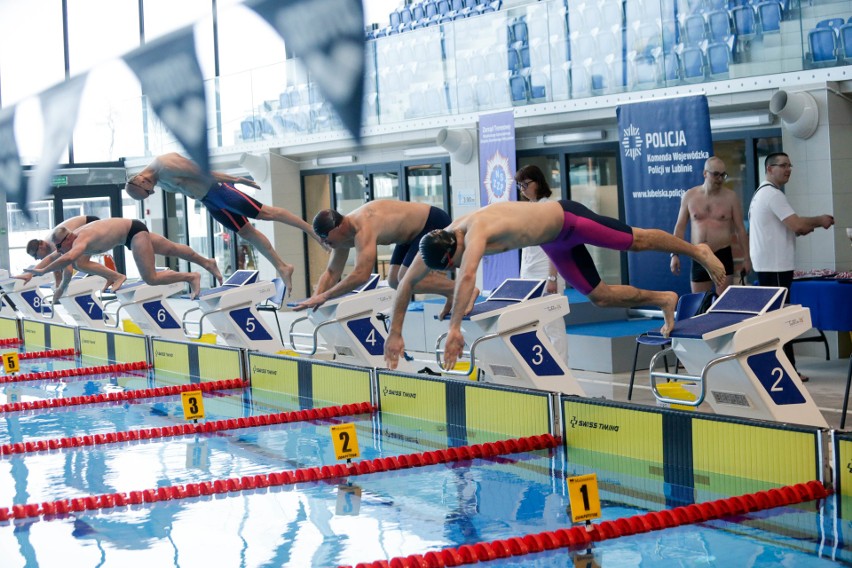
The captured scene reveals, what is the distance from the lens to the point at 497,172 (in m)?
12.0

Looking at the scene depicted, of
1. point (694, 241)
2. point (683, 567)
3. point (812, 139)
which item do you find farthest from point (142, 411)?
point (812, 139)

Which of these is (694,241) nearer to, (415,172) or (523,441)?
(523,441)

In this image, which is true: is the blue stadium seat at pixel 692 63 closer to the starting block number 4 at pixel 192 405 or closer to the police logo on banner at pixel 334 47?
the starting block number 4 at pixel 192 405

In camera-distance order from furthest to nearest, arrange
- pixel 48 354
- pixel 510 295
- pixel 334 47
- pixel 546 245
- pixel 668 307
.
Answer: pixel 48 354, pixel 510 295, pixel 546 245, pixel 668 307, pixel 334 47

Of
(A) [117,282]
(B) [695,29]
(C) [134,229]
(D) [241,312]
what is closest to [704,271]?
(B) [695,29]

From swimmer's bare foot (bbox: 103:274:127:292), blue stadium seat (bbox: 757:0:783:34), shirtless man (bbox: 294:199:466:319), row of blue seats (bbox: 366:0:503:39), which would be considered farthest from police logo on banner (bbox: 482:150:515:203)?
shirtless man (bbox: 294:199:466:319)

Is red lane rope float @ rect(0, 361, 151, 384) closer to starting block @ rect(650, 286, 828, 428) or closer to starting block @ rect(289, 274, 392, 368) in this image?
starting block @ rect(289, 274, 392, 368)

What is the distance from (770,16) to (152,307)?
6.25 metres

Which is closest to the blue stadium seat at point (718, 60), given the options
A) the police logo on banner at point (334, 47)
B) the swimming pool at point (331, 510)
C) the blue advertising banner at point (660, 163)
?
the blue advertising banner at point (660, 163)

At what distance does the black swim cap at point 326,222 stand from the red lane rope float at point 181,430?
1111 mm

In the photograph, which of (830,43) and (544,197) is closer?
(544,197)

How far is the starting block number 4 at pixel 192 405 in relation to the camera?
6.60 m

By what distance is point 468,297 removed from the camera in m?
5.29

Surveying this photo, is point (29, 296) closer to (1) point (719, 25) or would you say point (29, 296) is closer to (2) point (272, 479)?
(1) point (719, 25)
